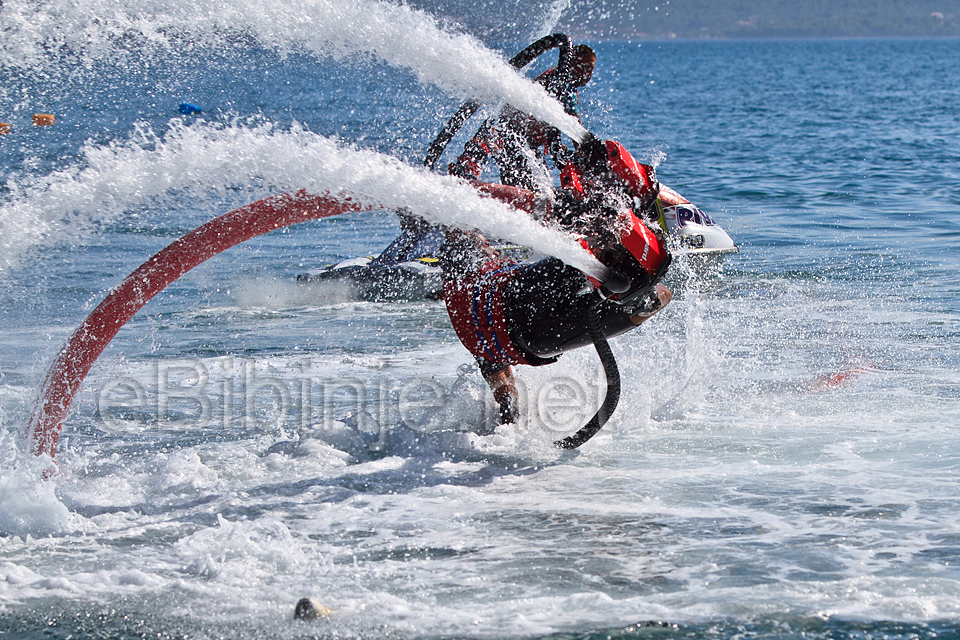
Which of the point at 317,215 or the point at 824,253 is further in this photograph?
the point at 824,253

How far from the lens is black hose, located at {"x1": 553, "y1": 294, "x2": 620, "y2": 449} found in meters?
5.57

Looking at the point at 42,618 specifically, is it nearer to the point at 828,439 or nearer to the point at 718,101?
the point at 828,439

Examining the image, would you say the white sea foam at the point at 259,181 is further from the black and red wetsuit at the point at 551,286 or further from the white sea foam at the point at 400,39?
the white sea foam at the point at 400,39

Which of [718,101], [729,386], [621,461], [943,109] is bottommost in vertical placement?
[621,461]

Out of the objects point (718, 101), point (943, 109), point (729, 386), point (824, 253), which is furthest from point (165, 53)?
point (729, 386)

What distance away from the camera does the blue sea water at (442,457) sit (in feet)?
12.6

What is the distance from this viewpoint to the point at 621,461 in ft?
18.3

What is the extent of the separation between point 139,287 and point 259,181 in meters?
0.87

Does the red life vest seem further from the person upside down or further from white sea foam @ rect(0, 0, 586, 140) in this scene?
white sea foam @ rect(0, 0, 586, 140)

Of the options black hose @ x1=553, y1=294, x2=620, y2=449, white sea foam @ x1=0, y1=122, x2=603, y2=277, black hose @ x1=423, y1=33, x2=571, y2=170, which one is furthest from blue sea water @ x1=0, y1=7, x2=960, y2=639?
black hose @ x1=423, y1=33, x2=571, y2=170

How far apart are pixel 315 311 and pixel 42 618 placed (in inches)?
251

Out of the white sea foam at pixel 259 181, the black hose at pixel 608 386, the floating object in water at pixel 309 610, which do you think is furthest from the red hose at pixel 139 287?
the floating object in water at pixel 309 610

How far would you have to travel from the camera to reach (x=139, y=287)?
5.52 m

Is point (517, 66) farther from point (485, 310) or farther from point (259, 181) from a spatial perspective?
point (259, 181)
